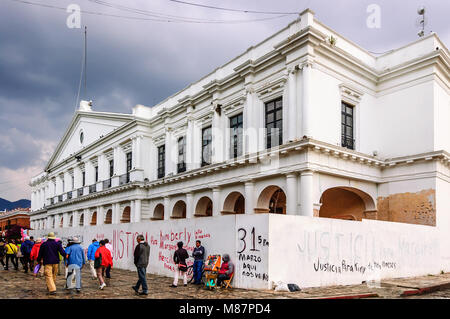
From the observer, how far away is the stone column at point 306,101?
16453 millimetres

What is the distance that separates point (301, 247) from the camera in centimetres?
1146

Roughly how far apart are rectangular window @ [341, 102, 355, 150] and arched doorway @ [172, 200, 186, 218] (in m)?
10.7

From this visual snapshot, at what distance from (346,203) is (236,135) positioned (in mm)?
6334

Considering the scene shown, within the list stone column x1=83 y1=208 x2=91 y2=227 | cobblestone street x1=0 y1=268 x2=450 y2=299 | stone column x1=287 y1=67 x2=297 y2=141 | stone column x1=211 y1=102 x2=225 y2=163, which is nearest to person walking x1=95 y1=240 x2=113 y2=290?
cobblestone street x1=0 y1=268 x2=450 y2=299

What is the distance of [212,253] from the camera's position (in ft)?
40.8

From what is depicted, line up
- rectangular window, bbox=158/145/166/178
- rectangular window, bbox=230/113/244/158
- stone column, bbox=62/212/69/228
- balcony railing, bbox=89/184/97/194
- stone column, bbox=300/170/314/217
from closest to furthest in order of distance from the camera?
stone column, bbox=300/170/314/217 → rectangular window, bbox=230/113/244/158 → rectangular window, bbox=158/145/166/178 → balcony railing, bbox=89/184/97/194 → stone column, bbox=62/212/69/228

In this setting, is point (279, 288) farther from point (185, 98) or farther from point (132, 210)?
point (132, 210)

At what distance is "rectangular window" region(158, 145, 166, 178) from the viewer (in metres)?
27.0

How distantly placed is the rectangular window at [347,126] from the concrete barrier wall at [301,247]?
4.56m

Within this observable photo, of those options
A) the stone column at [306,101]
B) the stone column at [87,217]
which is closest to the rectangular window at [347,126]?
the stone column at [306,101]

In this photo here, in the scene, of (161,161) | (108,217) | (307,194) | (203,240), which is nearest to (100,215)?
(108,217)

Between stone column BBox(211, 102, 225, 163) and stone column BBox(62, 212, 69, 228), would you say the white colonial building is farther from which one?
stone column BBox(62, 212, 69, 228)

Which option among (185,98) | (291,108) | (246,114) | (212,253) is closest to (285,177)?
(291,108)

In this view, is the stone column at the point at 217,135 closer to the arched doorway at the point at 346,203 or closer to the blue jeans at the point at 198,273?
the arched doorway at the point at 346,203
